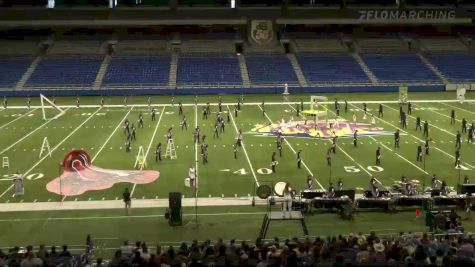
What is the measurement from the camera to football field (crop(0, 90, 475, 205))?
22578 mm

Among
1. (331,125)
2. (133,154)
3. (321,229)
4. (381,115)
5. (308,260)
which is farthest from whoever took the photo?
(381,115)

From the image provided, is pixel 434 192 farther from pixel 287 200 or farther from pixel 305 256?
pixel 305 256

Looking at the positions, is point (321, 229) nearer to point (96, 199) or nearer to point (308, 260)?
point (308, 260)

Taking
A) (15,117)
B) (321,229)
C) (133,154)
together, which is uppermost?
(15,117)

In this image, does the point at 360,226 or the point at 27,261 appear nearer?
the point at 27,261

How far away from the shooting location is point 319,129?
34.3m

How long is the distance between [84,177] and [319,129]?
A: 16.0 m

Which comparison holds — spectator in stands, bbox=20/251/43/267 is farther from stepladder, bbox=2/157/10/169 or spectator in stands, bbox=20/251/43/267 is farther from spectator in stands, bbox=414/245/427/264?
stepladder, bbox=2/157/10/169

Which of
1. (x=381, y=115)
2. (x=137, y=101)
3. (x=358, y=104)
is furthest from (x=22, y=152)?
(x=358, y=104)

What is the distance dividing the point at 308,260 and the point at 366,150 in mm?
18755

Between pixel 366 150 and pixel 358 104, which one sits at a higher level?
pixel 358 104

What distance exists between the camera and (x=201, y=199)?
20547 millimetres

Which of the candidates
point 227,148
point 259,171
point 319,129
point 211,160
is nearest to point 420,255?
point 259,171

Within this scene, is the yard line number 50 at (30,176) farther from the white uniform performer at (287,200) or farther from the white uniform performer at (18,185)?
the white uniform performer at (287,200)
